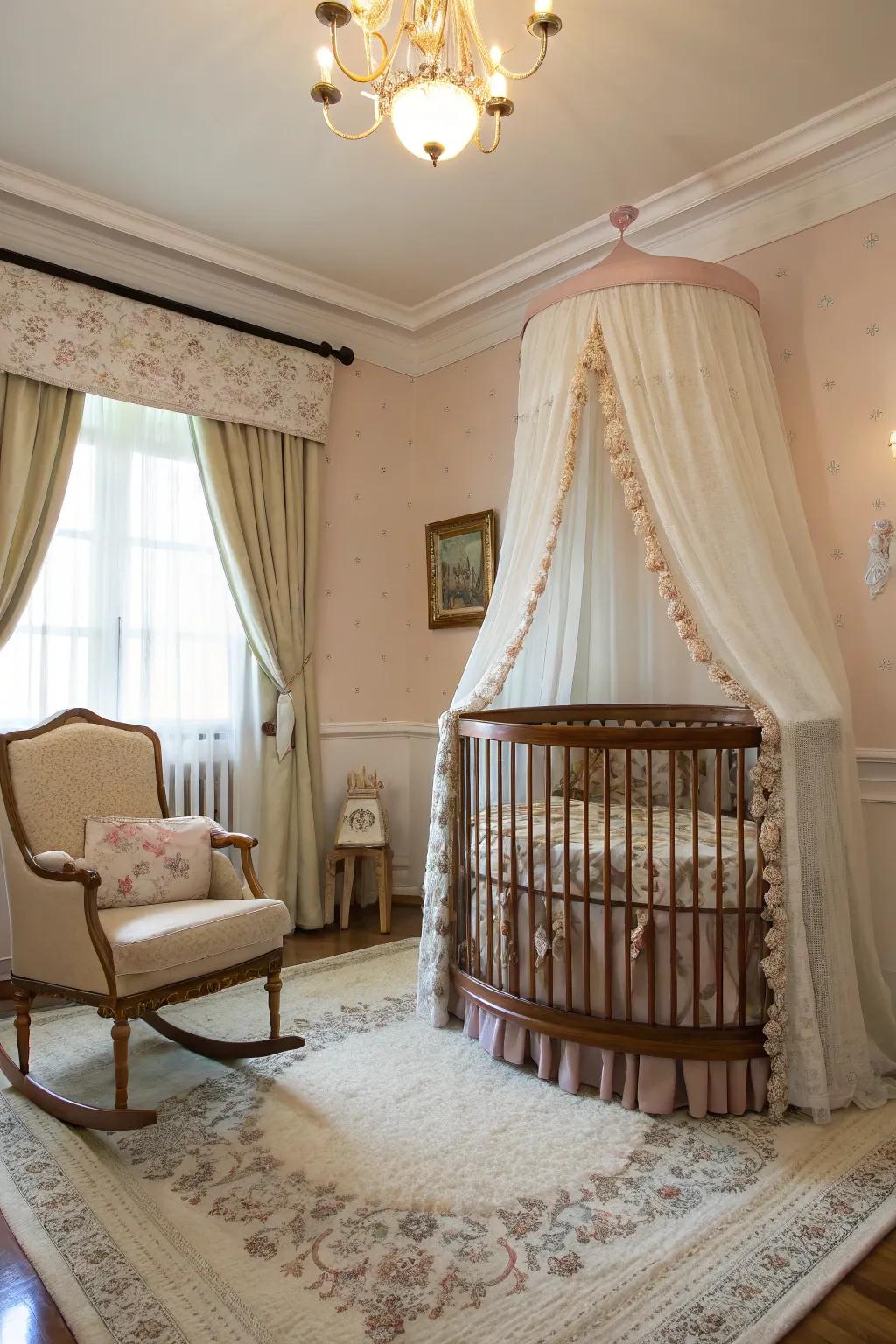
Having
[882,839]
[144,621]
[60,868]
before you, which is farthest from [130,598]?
[882,839]

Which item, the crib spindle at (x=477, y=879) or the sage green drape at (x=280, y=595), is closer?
the crib spindle at (x=477, y=879)

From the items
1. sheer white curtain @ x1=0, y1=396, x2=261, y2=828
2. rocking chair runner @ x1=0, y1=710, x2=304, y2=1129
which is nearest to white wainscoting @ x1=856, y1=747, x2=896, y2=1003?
rocking chair runner @ x1=0, y1=710, x2=304, y2=1129

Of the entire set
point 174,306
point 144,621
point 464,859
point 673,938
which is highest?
point 174,306

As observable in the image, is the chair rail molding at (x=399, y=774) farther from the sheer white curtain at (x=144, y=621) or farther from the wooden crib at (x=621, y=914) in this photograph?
the wooden crib at (x=621, y=914)

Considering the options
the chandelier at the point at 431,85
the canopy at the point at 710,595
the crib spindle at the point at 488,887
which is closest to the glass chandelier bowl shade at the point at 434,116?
the chandelier at the point at 431,85

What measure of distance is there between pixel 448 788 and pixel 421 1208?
1236mm

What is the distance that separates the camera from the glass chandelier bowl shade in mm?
1869

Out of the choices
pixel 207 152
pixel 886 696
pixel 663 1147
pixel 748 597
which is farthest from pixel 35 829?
pixel 886 696

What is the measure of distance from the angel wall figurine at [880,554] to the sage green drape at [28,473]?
9.42 ft

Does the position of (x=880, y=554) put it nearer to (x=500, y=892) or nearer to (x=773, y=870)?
(x=773, y=870)

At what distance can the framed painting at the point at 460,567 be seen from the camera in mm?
4145

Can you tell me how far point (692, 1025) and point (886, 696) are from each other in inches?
50.3

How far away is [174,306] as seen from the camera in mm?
3611

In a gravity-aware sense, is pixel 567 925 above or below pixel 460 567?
below
